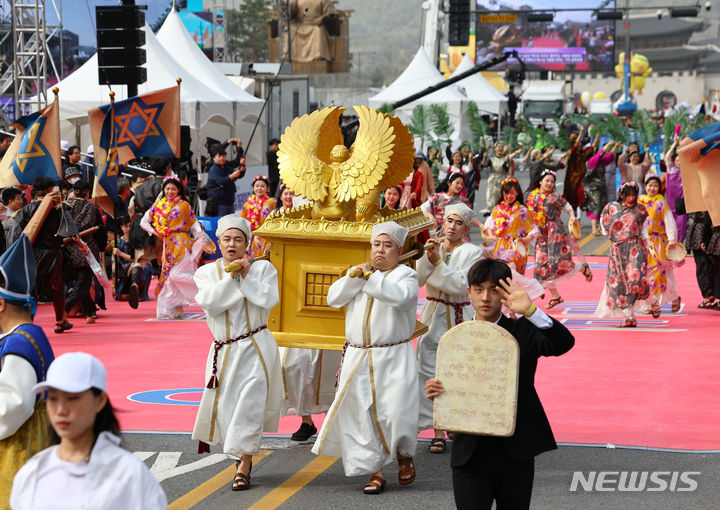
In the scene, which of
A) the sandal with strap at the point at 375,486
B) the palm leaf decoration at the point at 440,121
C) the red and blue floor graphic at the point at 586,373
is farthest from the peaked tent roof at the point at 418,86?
the sandal with strap at the point at 375,486

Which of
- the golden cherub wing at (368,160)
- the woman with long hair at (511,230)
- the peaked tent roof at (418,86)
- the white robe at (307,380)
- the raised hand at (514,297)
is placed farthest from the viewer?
the peaked tent roof at (418,86)

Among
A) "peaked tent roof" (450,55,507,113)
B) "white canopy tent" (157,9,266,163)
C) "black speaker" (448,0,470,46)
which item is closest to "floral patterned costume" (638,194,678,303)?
"white canopy tent" (157,9,266,163)

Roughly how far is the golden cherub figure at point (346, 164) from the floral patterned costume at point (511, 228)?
5.06m

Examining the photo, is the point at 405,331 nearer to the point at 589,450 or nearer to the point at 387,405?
the point at 387,405

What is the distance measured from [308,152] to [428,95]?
110 feet

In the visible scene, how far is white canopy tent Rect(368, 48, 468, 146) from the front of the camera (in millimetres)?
40812

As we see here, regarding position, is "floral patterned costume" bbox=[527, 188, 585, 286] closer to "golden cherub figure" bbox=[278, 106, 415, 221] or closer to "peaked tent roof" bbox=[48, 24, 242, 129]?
"golden cherub figure" bbox=[278, 106, 415, 221]

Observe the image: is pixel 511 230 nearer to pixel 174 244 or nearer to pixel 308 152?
pixel 174 244

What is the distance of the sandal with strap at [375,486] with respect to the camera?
6.96 m

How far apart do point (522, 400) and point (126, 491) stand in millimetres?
2079

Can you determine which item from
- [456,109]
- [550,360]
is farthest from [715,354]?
[456,109]

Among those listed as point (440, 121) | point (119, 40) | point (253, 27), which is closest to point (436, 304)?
point (119, 40)

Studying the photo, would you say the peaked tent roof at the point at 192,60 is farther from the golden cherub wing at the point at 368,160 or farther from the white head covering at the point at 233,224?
the white head covering at the point at 233,224

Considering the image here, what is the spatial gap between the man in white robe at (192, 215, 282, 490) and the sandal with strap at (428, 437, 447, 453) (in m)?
1.30
